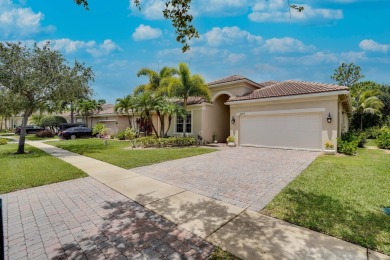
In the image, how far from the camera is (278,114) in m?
14.3

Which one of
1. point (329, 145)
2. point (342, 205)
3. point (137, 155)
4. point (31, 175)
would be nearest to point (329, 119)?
point (329, 145)

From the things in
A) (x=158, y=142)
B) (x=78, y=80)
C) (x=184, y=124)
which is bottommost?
(x=158, y=142)

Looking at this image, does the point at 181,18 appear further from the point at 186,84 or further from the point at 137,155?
the point at 186,84

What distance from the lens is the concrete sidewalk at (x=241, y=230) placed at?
3.04 meters

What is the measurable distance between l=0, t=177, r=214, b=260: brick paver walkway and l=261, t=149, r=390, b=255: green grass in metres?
2.19

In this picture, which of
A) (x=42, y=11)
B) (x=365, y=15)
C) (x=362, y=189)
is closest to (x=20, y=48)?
(x=42, y=11)

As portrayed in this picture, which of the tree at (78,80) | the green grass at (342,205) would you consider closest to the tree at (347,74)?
the green grass at (342,205)

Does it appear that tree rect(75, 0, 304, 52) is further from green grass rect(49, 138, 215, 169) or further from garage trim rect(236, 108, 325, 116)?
garage trim rect(236, 108, 325, 116)

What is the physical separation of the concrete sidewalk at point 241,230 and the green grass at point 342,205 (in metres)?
0.32

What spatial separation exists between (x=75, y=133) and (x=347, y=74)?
45.7 metres

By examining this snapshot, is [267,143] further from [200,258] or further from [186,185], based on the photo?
[200,258]

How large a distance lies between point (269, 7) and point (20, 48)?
49.4 feet

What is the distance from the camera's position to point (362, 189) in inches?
227

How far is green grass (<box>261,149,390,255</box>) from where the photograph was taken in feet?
11.6
